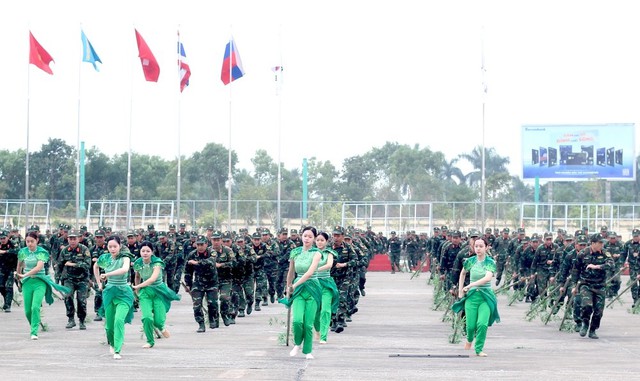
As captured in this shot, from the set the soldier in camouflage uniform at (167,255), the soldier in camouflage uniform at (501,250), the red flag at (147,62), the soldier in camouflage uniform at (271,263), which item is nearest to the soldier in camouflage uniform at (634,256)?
the soldier in camouflage uniform at (271,263)

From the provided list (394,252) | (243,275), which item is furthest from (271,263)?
(394,252)

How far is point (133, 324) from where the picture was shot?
23.0 meters

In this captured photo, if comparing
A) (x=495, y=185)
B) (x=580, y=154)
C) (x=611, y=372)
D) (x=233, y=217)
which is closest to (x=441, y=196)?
(x=495, y=185)

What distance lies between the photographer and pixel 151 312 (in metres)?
18.5

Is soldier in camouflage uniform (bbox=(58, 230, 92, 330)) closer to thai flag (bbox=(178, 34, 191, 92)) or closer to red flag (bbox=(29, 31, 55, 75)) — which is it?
red flag (bbox=(29, 31, 55, 75))

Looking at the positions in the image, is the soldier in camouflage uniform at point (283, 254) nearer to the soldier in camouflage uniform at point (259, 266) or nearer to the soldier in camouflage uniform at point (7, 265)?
the soldier in camouflage uniform at point (259, 266)

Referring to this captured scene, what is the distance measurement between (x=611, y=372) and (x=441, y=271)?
12041mm

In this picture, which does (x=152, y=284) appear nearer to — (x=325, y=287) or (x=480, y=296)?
(x=325, y=287)

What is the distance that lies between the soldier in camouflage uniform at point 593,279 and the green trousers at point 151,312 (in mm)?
6833

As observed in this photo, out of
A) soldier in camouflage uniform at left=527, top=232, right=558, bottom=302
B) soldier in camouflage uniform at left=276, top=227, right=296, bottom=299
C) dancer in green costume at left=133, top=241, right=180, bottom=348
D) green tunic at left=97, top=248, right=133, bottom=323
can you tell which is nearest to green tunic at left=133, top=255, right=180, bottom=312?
dancer in green costume at left=133, top=241, right=180, bottom=348

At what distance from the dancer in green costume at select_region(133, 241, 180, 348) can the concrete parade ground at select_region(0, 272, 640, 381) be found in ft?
1.27

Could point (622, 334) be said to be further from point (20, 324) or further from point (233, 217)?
point (233, 217)

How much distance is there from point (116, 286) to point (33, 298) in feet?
10.3

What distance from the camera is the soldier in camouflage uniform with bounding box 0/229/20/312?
2567cm
